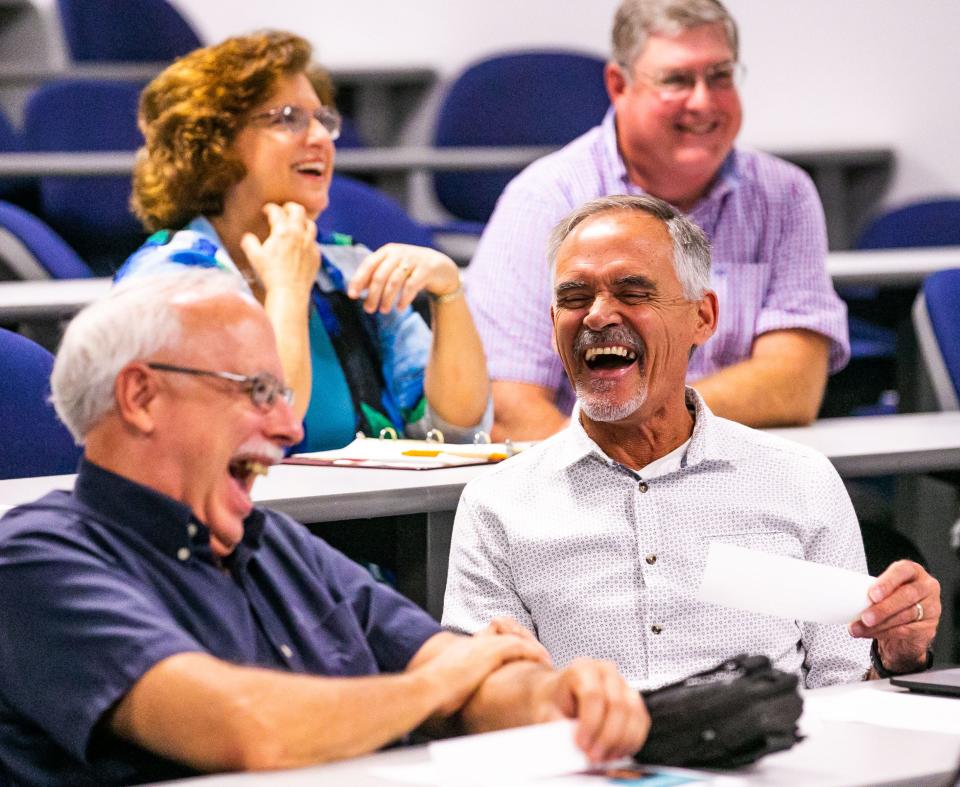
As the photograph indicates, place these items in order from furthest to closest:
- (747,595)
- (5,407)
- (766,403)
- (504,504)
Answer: (766,403), (5,407), (504,504), (747,595)

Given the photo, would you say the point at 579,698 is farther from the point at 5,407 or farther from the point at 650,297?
the point at 5,407

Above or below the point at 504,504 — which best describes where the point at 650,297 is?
above

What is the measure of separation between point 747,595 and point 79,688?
64 centimetres

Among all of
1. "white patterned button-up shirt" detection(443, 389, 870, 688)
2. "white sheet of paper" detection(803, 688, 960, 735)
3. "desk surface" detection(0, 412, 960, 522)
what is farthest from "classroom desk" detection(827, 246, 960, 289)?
"white sheet of paper" detection(803, 688, 960, 735)

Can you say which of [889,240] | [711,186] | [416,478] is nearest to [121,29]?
A: [889,240]

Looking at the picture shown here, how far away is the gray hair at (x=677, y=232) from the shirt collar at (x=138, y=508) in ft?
2.57

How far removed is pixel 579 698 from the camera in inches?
56.0

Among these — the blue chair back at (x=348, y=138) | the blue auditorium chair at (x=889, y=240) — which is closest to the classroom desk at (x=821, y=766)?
the blue auditorium chair at (x=889, y=240)

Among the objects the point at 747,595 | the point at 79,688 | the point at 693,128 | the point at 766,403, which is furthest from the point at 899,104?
the point at 79,688

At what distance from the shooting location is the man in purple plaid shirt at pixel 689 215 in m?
2.97

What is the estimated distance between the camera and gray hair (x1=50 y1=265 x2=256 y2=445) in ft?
5.06

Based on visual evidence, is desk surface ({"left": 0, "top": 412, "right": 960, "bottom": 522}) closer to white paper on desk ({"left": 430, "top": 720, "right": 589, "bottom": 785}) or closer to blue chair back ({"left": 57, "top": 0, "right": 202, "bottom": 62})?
white paper on desk ({"left": 430, "top": 720, "right": 589, "bottom": 785})

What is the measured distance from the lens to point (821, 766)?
138 cm

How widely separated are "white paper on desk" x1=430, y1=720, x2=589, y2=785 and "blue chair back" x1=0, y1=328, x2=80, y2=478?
112 centimetres
